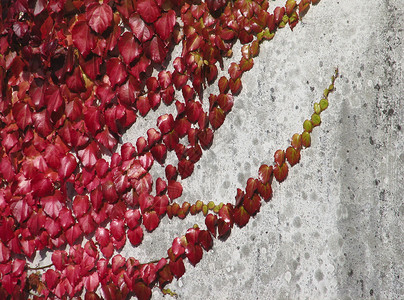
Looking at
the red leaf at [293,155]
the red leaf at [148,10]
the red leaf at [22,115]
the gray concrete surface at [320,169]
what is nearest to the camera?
the gray concrete surface at [320,169]

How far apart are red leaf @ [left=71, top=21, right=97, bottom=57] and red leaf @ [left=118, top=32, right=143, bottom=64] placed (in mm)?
137

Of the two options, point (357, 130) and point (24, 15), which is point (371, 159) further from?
point (24, 15)

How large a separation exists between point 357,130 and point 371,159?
0.41 feet

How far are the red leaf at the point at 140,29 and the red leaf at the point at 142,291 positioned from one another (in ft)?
3.62

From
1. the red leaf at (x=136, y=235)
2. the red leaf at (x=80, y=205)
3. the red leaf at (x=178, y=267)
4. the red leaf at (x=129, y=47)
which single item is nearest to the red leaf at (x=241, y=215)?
the red leaf at (x=178, y=267)

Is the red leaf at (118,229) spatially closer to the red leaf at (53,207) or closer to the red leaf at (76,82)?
the red leaf at (53,207)

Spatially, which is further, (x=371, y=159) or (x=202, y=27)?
(x=202, y=27)

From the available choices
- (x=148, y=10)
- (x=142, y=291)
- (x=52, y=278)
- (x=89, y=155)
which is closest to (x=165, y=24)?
(x=148, y=10)

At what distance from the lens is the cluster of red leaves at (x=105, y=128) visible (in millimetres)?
1979

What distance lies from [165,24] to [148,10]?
3.7 inches

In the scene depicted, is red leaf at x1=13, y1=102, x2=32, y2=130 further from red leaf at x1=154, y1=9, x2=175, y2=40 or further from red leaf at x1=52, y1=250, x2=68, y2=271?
red leaf at x1=154, y1=9, x2=175, y2=40

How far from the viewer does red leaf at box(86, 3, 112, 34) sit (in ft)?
6.62

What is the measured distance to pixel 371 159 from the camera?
1.77 meters

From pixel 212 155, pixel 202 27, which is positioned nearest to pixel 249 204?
pixel 212 155
